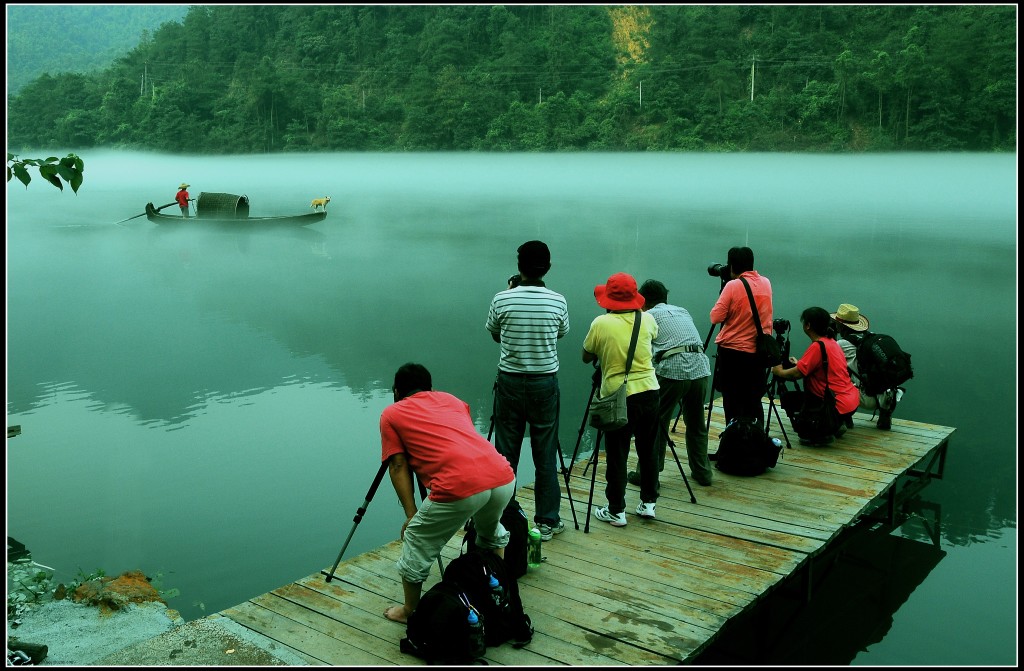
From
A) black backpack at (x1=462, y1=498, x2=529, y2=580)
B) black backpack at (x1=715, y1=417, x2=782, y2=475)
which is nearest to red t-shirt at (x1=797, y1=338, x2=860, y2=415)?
black backpack at (x1=715, y1=417, x2=782, y2=475)

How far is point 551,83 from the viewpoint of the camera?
230ft

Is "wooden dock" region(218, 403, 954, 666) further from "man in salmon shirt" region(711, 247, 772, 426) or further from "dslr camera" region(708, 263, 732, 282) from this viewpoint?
"dslr camera" region(708, 263, 732, 282)

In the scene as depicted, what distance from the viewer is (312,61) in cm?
7831

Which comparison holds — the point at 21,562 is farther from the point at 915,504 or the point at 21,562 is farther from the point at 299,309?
the point at 299,309

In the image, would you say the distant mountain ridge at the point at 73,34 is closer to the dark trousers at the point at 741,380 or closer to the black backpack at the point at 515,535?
the dark trousers at the point at 741,380

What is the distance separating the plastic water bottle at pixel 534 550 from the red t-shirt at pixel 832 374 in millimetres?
2457

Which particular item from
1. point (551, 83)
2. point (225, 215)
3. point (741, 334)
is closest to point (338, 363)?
point (741, 334)

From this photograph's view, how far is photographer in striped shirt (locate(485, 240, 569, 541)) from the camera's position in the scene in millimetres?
4008

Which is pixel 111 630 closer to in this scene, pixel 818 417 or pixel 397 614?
pixel 397 614

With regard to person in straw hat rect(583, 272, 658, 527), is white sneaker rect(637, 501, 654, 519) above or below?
below

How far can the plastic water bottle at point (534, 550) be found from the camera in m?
4.12

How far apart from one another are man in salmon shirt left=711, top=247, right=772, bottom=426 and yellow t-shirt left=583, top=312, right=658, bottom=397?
0.97 meters

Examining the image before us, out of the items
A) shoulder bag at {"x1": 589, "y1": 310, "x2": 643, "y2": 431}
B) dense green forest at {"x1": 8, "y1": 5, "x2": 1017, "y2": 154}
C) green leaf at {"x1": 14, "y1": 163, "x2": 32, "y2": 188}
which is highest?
dense green forest at {"x1": 8, "y1": 5, "x2": 1017, "y2": 154}

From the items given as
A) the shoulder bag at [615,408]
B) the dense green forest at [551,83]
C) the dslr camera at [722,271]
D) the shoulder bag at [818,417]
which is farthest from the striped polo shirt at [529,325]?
the dense green forest at [551,83]
